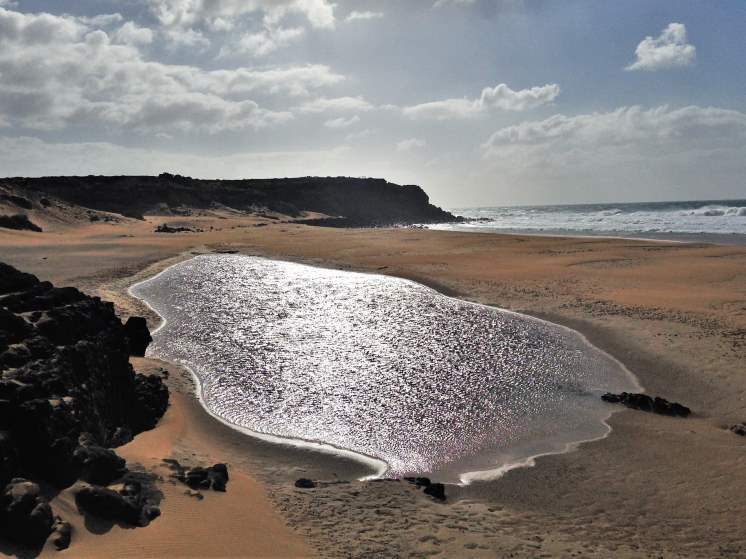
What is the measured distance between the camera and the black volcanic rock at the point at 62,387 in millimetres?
7488

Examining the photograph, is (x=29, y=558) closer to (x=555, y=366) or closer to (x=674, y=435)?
(x=674, y=435)

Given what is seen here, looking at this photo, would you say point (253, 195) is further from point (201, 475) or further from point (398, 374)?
point (201, 475)

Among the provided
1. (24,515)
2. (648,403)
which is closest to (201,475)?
(24,515)

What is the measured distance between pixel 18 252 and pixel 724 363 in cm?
4227

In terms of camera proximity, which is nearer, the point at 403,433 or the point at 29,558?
the point at 29,558

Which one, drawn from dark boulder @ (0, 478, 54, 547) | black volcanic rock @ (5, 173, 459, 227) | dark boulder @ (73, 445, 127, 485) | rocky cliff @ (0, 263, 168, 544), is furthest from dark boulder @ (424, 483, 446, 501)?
black volcanic rock @ (5, 173, 459, 227)

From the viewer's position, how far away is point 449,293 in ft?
93.4

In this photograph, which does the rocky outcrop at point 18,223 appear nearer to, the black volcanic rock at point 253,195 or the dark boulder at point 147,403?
the black volcanic rock at point 253,195

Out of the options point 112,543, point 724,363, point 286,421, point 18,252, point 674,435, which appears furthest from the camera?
point 18,252

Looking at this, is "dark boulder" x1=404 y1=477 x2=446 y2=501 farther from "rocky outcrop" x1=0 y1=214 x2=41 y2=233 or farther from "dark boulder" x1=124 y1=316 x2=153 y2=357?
"rocky outcrop" x1=0 y1=214 x2=41 y2=233

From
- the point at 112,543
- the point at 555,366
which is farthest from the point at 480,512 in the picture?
the point at 555,366

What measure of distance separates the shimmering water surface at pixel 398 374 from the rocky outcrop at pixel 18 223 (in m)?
35.8

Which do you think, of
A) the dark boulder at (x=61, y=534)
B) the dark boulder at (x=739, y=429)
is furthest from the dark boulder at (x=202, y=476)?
the dark boulder at (x=739, y=429)

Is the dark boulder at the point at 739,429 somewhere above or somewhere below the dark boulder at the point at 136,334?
below
